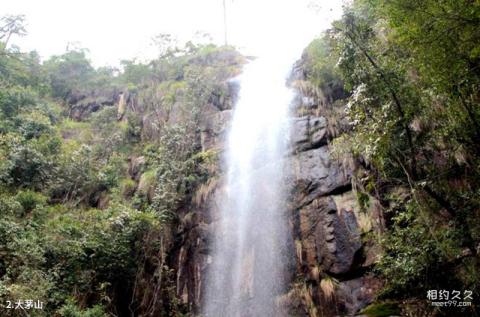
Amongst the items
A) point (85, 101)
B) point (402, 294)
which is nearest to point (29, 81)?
point (85, 101)

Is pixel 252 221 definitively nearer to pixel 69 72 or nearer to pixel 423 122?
pixel 423 122

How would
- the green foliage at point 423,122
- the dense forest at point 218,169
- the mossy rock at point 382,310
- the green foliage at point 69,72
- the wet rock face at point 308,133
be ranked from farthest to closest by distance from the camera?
the green foliage at point 69,72, the wet rock face at point 308,133, the mossy rock at point 382,310, the dense forest at point 218,169, the green foliage at point 423,122

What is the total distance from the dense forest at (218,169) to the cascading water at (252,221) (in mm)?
1064

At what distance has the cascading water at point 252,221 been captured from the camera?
9.17 m

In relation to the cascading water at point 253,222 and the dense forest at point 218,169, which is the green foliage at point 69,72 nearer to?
the dense forest at point 218,169

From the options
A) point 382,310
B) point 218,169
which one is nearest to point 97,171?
point 218,169

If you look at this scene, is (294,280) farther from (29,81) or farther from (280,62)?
(29,81)

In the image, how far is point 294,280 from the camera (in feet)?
29.5

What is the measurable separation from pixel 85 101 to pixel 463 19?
20209 mm

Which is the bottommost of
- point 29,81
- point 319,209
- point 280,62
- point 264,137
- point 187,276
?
point 187,276

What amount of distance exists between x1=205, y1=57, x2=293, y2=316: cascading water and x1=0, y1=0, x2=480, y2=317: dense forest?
1064 mm

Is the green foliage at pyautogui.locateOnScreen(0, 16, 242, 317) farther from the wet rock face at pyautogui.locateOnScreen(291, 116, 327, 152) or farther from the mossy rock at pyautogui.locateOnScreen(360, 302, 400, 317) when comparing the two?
the mossy rock at pyautogui.locateOnScreen(360, 302, 400, 317)

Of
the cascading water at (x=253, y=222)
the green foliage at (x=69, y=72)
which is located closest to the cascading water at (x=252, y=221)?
the cascading water at (x=253, y=222)

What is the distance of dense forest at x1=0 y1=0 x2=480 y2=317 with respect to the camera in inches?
243
